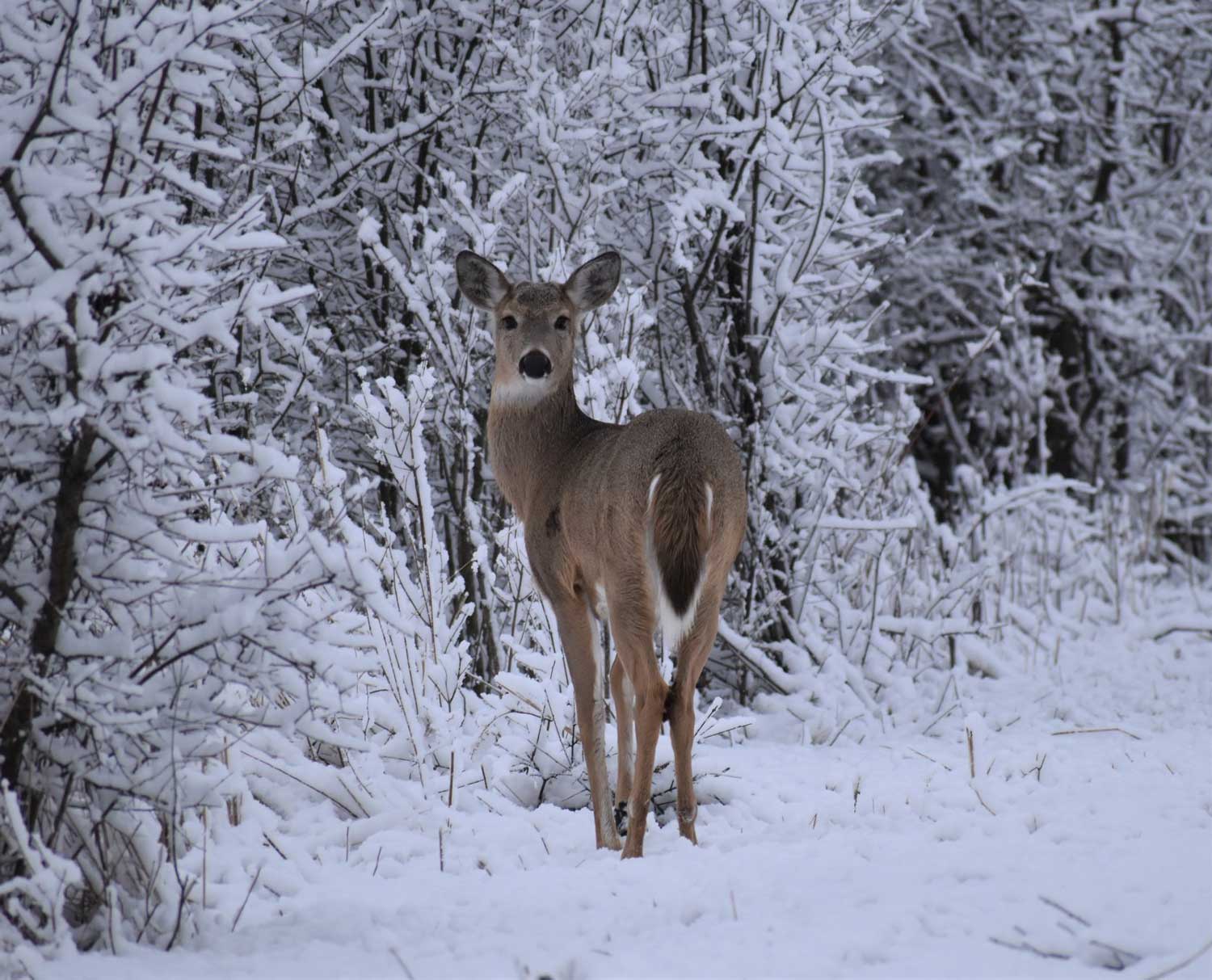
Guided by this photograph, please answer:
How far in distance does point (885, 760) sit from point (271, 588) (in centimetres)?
310

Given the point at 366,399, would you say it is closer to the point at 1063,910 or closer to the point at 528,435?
the point at 528,435

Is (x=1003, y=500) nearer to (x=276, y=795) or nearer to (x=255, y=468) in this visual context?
(x=276, y=795)

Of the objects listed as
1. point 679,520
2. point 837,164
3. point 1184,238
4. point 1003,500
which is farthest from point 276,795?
point 1184,238

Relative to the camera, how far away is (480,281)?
207 inches

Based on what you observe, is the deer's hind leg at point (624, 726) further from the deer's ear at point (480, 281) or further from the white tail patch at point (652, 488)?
the deer's ear at point (480, 281)

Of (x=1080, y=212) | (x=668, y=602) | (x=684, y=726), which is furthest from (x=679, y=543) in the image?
(x=1080, y=212)

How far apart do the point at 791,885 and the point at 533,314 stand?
2533 mm

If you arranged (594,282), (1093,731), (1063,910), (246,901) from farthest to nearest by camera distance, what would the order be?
(1093,731) → (594,282) → (246,901) → (1063,910)

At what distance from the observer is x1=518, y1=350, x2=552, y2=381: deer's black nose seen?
16.3 ft

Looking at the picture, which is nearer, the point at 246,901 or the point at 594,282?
the point at 246,901

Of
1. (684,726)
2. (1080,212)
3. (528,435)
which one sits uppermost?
(1080,212)

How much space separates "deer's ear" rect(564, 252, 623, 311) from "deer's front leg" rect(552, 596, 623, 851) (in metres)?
1.36

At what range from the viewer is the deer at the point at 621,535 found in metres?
3.90

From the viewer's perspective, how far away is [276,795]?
14.0ft
